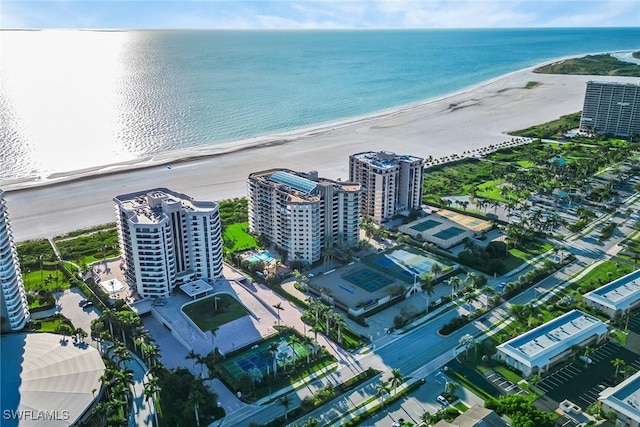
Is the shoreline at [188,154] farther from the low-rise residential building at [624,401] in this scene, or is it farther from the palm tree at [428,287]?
the low-rise residential building at [624,401]

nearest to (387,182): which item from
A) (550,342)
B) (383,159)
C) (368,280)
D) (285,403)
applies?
(383,159)

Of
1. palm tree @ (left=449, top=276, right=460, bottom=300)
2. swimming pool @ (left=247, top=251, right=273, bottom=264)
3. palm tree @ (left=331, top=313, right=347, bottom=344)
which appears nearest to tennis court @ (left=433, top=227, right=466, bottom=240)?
palm tree @ (left=449, top=276, right=460, bottom=300)

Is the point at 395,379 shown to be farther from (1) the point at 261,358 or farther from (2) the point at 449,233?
(2) the point at 449,233

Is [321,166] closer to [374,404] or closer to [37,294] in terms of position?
[37,294]

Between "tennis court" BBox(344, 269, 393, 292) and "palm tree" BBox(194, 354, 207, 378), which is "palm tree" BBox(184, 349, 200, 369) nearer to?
"palm tree" BBox(194, 354, 207, 378)

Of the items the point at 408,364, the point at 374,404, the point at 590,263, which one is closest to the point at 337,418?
the point at 374,404

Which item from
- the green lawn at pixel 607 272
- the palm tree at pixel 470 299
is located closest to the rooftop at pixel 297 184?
the palm tree at pixel 470 299
